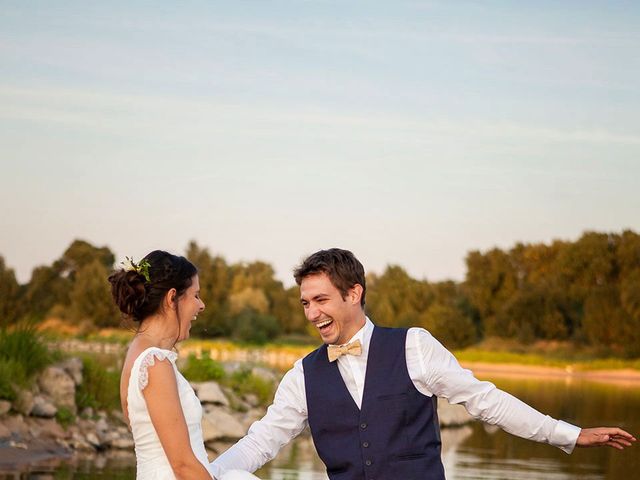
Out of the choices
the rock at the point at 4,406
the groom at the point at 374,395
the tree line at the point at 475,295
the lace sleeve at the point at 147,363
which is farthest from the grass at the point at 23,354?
the tree line at the point at 475,295

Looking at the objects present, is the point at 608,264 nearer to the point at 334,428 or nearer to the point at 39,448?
the point at 39,448

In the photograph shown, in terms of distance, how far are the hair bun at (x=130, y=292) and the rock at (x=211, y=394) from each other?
12.6 metres

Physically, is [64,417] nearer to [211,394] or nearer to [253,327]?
[211,394]

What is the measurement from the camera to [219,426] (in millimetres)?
16094

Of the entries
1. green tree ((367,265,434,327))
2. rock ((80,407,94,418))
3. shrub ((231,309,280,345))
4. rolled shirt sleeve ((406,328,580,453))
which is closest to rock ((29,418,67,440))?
rock ((80,407,94,418))

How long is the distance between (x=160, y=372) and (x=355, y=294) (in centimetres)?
117

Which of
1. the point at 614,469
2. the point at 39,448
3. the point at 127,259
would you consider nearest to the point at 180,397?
the point at 127,259

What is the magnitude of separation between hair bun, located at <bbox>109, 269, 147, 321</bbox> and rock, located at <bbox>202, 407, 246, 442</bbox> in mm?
10710

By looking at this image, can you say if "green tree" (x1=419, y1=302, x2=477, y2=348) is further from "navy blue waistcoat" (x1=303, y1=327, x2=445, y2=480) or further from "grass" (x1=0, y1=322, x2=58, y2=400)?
"navy blue waistcoat" (x1=303, y1=327, x2=445, y2=480)

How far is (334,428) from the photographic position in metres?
5.45

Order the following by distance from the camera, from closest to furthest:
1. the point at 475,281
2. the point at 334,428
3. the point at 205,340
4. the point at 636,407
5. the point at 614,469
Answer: the point at 334,428 < the point at 614,469 < the point at 636,407 < the point at 205,340 < the point at 475,281

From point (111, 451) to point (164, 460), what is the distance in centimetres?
990

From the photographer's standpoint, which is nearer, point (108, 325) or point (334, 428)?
point (334, 428)

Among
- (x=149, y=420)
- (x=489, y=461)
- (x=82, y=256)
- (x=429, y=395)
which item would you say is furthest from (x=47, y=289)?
(x=149, y=420)
